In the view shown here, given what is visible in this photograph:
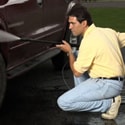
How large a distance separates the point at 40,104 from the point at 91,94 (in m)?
1.28

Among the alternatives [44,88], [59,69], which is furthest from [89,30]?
[59,69]

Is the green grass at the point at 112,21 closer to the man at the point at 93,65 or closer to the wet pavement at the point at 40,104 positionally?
the wet pavement at the point at 40,104

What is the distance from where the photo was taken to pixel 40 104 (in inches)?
288

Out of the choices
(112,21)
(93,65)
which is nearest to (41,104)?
(93,65)

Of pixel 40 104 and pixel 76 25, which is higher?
pixel 76 25

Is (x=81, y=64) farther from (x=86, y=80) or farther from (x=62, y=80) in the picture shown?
(x=62, y=80)

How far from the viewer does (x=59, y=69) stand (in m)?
9.63

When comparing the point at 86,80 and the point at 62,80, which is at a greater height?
the point at 86,80

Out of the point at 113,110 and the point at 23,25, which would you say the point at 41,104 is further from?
the point at 113,110

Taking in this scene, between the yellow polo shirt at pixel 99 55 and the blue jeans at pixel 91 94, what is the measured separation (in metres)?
0.08

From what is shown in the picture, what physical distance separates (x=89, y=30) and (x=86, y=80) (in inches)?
22.9

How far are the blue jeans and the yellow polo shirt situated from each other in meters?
0.08

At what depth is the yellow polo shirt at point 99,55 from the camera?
6023 millimetres

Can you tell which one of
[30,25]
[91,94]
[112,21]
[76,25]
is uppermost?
[76,25]
